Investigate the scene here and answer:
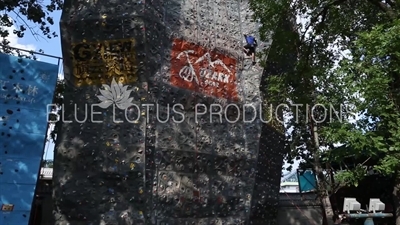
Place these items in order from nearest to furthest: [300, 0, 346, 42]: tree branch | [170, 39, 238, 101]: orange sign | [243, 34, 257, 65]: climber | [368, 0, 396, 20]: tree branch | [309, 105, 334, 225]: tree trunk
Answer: [368, 0, 396, 20]: tree branch, [300, 0, 346, 42]: tree branch, [170, 39, 238, 101]: orange sign, [309, 105, 334, 225]: tree trunk, [243, 34, 257, 65]: climber

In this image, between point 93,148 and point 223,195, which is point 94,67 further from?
point 223,195

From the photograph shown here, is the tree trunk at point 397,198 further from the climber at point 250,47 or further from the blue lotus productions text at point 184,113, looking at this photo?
the climber at point 250,47

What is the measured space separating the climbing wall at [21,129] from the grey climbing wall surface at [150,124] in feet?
2.18

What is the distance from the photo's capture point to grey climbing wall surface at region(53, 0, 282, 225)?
23.4 feet

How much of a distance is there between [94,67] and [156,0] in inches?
68.2

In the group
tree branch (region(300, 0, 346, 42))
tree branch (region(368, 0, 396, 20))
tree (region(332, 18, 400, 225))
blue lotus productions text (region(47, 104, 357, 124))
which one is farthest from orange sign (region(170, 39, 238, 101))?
tree branch (region(368, 0, 396, 20))

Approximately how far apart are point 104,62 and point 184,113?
1.70 m

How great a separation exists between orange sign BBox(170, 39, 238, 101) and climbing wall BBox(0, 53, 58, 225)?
2.50 meters

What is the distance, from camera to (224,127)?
8.45 metres

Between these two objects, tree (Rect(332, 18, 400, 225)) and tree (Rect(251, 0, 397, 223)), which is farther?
tree (Rect(251, 0, 397, 223))

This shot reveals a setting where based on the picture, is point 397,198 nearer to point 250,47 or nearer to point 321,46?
point 321,46

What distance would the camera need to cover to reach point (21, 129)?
7.86m

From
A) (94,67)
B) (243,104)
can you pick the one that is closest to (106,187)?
(94,67)

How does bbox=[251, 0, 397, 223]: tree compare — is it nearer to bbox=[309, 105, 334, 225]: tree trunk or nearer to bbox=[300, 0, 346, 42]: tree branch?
bbox=[300, 0, 346, 42]: tree branch
